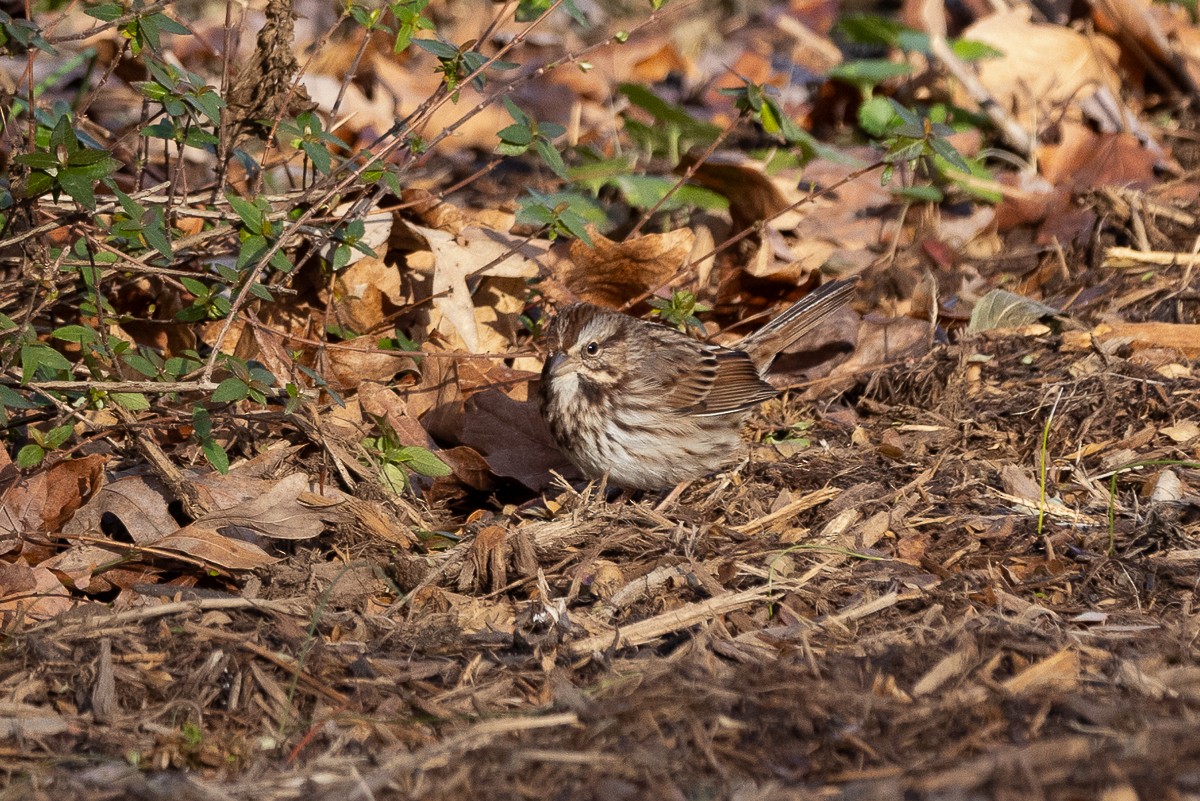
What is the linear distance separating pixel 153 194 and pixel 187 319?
0.53 m

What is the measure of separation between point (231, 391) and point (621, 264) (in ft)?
7.39

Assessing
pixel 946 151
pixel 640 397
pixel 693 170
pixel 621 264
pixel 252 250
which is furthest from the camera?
pixel 621 264

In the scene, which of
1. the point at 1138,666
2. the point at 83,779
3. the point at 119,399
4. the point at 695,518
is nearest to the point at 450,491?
the point at 695,518

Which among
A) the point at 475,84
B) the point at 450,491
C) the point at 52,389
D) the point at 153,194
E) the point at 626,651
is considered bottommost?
the point at 450,491

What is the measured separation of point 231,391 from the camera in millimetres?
3607

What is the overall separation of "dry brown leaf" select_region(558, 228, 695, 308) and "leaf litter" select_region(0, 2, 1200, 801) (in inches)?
0.9

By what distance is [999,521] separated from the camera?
4125 mm

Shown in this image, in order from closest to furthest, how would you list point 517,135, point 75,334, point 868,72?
point 75,334
point 517,135
point 868,72

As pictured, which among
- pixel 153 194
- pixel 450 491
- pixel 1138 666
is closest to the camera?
pixel 1138 666

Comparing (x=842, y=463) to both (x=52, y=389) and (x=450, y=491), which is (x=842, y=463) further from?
(x=52, y=389)

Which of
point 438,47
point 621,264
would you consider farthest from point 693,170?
point 438,47

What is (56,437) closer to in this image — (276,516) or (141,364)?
(141,364)

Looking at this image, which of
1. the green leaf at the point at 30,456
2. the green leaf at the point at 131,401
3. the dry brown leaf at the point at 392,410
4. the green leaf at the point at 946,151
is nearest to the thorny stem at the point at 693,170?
the green leaf at the point at 946,151

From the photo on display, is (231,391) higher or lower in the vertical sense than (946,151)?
lower
